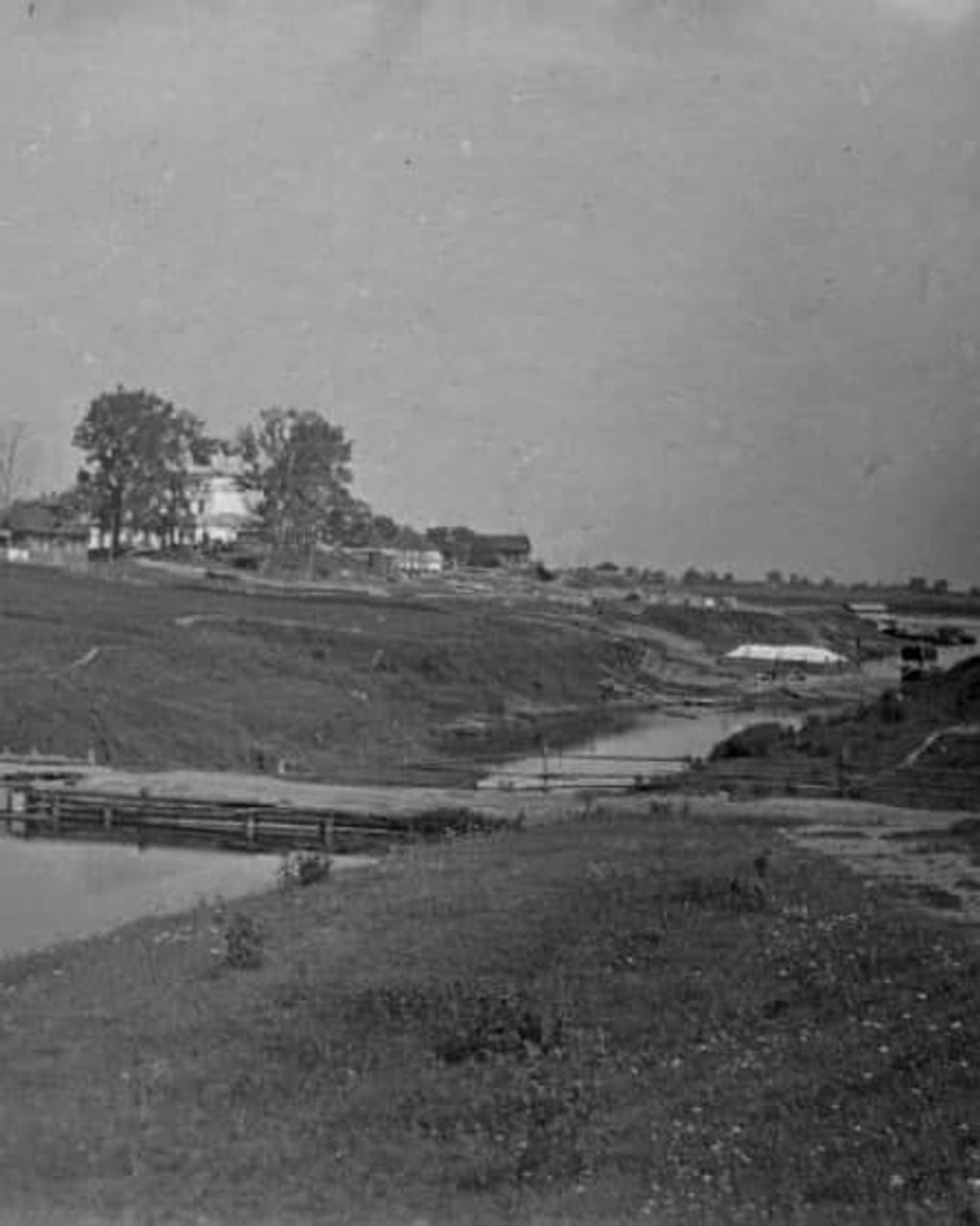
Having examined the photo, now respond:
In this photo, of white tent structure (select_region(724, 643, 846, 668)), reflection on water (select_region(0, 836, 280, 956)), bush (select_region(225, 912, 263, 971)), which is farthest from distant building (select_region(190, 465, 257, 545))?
bush (select_region(225, 912, 263, 971))

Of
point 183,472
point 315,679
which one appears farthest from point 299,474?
point 315,679

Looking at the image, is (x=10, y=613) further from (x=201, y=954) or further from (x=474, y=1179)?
(x=474, y=1179)

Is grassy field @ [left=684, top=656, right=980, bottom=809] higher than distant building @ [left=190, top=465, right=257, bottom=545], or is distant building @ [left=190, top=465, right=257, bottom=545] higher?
distant building @ [left=190, top=465, right=257, bottom=545]

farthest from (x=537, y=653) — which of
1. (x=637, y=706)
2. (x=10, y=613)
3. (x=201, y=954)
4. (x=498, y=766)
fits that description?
(x=201, y=954)

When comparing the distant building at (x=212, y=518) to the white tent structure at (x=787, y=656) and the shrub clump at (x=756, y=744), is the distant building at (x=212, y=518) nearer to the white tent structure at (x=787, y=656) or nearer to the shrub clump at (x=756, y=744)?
the white tent structure at (x=787, y=656)

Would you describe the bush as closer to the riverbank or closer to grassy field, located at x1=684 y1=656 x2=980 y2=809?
grassy field, located at x1=684 y1=656 x2=980 y2=809

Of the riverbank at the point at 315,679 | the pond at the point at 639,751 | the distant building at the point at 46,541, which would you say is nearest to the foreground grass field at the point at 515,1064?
the pond at the point at 639,751

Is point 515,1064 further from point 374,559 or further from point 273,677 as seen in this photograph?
point 374,559
